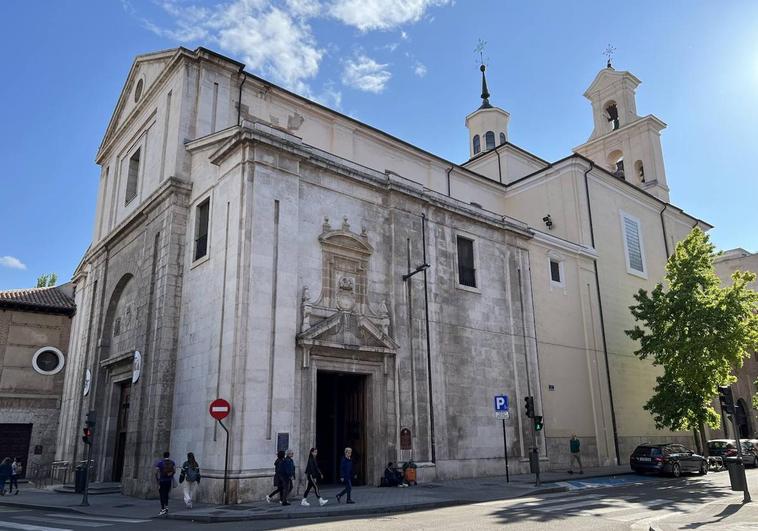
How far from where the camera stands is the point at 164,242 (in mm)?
20625

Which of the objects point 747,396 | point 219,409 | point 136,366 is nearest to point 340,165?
point 219,409

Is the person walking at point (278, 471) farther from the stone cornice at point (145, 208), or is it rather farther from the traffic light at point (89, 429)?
the stone cornice at point (145, 208)

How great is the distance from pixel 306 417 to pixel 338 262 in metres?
5.26

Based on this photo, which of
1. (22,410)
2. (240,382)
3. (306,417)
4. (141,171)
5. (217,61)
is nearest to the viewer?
(240,382)

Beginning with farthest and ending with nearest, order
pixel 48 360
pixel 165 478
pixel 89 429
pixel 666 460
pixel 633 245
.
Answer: pixel 633 245 → pixel 48 360 → pixel 666 460 → pixel 89 429 → pixel 165 478

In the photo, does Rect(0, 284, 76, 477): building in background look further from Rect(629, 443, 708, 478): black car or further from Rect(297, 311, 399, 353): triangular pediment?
Rect(629, 443, 708, 478): black car

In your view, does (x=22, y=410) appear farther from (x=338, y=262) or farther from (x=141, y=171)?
(x=338, y=262)

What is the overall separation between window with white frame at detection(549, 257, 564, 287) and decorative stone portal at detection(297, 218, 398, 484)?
10998 millimetres

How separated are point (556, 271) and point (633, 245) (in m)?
8.79

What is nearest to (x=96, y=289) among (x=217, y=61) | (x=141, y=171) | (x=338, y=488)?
(x=141, y=171)

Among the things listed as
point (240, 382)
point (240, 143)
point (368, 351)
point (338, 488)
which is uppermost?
point (240, 143)

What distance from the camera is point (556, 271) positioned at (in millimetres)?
28203

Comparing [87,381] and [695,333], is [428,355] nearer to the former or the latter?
[695,333]

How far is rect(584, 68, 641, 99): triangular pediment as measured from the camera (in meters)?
41.2
